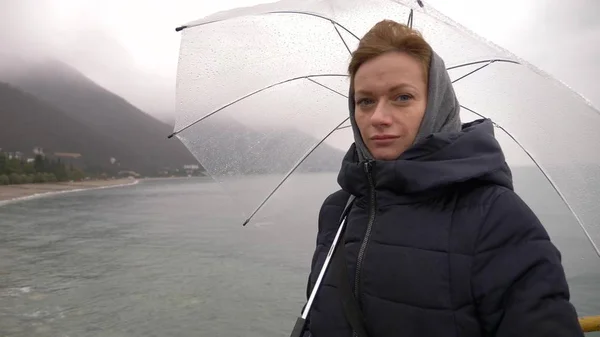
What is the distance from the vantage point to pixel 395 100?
1312 millimetres

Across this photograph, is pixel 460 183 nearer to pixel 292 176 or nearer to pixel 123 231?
pixel 292 176

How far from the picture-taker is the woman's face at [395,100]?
129 centimetres

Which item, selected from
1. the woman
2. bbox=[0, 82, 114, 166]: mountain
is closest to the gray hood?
the woman

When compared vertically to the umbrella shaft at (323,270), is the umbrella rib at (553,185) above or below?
above

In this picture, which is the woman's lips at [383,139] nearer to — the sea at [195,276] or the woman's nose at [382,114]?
the woman's nose at [382,114]

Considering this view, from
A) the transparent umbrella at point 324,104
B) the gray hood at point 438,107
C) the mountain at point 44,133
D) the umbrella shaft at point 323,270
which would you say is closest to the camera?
the gray hood at point 438,107

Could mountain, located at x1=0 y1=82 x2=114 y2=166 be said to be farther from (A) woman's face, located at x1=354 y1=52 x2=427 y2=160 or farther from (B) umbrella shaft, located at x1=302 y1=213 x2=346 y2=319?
(A) woman's face, located at x1=354 y1=52 x2=427 y2=160

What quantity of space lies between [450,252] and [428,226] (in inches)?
3.7

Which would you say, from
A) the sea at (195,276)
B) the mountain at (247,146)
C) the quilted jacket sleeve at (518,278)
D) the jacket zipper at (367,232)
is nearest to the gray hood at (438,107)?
the jacket zipper at (367,232)

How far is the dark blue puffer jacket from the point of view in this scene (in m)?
1.02

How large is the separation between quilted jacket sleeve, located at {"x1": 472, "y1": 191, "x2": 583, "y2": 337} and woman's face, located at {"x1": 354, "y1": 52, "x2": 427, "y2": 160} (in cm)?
33

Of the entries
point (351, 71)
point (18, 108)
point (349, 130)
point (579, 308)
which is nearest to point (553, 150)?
point (349, 130)

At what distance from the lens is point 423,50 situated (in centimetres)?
130

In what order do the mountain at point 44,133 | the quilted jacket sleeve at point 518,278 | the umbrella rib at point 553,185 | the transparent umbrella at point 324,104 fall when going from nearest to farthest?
1. the quilted jacket sleeve at point 518,278
2. the transparent umbrella at point 324,104
3. the umbrella rib at point 553,185
4. the mountain at point 44,133
